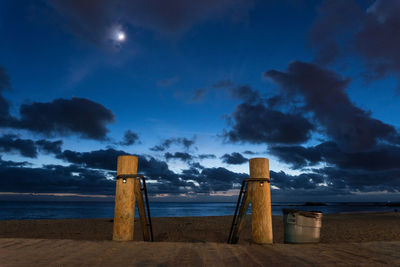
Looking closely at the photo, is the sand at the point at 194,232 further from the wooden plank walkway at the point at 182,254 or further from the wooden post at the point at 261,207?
Result: the wooden plank walkway at the point at 182,254

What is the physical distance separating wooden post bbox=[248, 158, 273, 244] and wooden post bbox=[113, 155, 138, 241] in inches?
99.7

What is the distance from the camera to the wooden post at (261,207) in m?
5.53

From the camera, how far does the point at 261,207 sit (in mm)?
5570

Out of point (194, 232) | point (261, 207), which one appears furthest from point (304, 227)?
point (194, 232)

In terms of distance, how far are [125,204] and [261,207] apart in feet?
9.34

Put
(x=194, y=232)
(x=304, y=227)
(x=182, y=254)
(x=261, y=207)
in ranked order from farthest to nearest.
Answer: (x=194, y=232) < (x=304, y=227) < (x=261, y=207) < (x=182, y=254)

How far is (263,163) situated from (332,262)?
7.65ft

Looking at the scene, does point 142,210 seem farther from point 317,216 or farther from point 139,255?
point 317,216

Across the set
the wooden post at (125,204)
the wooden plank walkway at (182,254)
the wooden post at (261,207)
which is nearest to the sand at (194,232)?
the wooden post at (261,207)

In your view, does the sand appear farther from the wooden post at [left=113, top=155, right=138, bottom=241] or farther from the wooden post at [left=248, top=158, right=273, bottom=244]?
the wooden post at [left=113, top=155, right=138, bottom=241]

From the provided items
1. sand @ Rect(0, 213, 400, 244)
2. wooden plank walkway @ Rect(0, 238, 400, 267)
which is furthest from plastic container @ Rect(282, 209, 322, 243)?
sand @ Rect(0, 213, 400, 244)

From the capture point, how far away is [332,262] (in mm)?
3820

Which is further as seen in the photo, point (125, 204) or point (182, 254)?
point (125, 204)

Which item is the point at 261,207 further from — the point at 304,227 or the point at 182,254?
the point at 182,254
